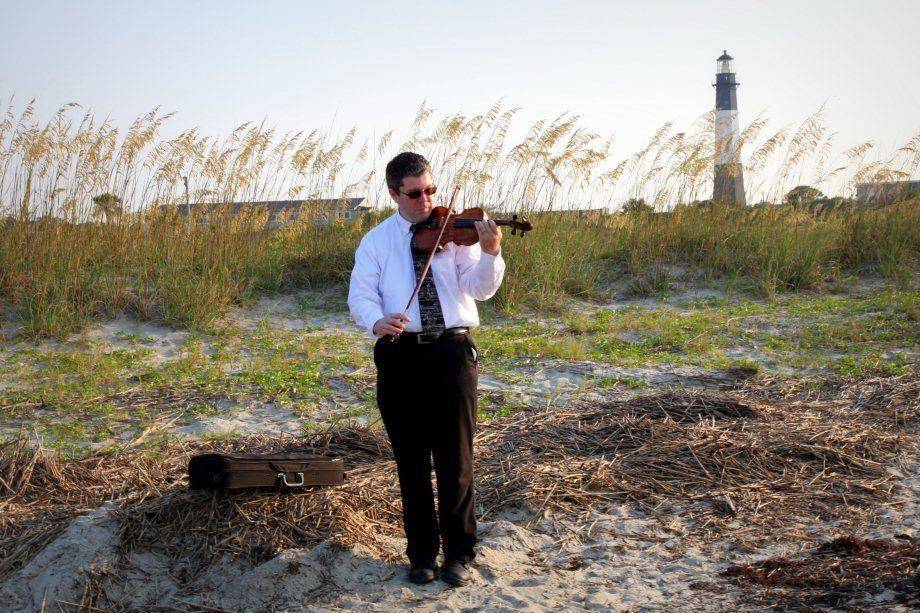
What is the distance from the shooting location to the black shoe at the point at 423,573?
12.4 feet

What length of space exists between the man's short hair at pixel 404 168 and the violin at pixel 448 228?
0.63ft

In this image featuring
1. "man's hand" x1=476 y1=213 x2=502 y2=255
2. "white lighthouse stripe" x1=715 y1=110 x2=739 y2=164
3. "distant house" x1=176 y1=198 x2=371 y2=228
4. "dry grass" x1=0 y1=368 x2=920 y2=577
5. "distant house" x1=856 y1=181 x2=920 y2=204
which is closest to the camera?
"man's hand" x1=476 y1=213 x2=502 y2=255

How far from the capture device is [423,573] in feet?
12.5

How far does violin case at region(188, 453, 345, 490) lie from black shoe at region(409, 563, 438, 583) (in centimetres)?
72

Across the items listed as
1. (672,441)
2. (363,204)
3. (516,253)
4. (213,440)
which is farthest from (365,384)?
(363,204)

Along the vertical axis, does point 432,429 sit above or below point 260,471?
above

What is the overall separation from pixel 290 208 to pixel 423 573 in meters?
7.39

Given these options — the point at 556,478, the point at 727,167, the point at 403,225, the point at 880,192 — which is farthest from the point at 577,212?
the point at 403,225

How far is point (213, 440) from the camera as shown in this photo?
590 cm

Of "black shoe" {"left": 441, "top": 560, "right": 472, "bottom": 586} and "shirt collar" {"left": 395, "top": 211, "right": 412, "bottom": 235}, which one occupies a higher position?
"shirt collar" {"left": 395, "top": 211, "right": 412, "bottom": 235}

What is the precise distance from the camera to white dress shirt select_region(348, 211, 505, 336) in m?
3.64

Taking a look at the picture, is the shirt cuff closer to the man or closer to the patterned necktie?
the man

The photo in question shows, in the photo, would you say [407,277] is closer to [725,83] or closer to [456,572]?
[456,572]

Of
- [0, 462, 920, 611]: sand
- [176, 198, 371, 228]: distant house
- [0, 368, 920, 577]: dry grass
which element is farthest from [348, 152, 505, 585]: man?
[176, 198, 371, 228]: distant house
